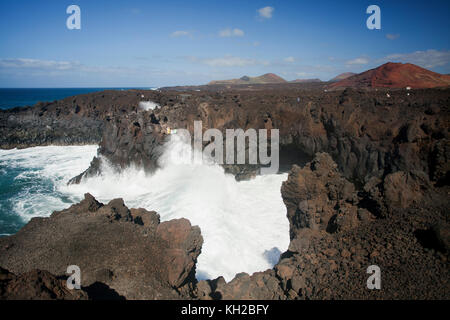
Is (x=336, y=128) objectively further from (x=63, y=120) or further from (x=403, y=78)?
(x=63, y=120)

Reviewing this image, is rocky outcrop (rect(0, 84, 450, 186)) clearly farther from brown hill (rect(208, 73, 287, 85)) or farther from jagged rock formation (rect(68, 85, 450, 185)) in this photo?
brown hill (rect(208, 73, 287, 85))

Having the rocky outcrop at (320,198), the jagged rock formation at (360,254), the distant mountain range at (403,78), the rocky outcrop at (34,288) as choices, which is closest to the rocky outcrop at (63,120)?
the distant mountain range at (403,78)

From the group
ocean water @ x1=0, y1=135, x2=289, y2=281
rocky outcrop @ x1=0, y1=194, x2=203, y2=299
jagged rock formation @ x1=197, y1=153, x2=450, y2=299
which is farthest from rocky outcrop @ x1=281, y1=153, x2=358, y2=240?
ocean water @ x1=0, y1=135, x2=289, y2=281

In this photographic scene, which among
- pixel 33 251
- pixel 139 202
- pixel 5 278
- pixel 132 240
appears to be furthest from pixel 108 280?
pixel 139 202

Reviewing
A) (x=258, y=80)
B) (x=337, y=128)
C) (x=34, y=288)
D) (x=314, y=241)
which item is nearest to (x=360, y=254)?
(x=314, y=241)

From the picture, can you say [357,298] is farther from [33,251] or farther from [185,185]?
[185,185]
